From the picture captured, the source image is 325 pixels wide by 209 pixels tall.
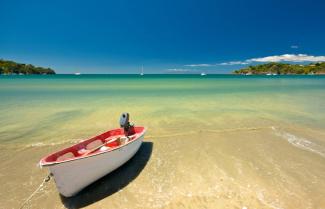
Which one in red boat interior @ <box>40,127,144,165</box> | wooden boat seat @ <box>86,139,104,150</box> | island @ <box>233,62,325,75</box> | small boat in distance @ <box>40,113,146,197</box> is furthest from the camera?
island @ <box>233,62,325,75</box>

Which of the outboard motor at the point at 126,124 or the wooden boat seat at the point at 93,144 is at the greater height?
the outboard motor at the point at 126,124

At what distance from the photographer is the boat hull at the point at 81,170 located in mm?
4281

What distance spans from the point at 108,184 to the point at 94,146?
1.79m

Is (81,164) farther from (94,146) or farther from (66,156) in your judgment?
(94,146)

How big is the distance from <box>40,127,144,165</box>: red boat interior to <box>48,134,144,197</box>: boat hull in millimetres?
222

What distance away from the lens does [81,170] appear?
15.0 feet

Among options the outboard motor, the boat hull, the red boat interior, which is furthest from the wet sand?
the outboard motor

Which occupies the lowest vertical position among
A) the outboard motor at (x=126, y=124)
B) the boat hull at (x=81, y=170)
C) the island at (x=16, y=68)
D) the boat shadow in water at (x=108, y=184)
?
the boat shadow in water at (x=108, y=184)

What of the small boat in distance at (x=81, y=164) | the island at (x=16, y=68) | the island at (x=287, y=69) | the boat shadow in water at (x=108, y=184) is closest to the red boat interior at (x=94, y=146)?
the small boat in distance at (x=81, y=164)

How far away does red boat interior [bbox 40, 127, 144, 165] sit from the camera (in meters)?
5.11

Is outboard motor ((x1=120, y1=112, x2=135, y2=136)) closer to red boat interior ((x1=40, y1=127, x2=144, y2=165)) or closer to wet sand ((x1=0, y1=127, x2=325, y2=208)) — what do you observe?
red boat interior ((x1=40, y1=127, x2=144, y2=165))

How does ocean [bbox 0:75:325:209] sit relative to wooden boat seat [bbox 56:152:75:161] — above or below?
below

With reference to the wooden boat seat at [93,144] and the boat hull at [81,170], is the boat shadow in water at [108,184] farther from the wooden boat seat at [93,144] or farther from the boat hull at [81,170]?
the wooden boat seat at [93,144]

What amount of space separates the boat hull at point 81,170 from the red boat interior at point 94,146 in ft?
0.73
